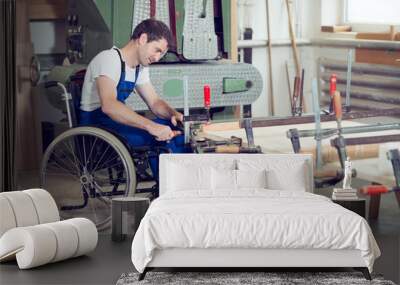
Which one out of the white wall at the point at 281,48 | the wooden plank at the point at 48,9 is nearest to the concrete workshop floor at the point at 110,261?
the white wall at the point at 281,48

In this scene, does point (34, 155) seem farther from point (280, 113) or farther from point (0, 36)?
point (280, 113)

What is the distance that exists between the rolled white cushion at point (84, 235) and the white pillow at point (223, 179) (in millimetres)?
1078

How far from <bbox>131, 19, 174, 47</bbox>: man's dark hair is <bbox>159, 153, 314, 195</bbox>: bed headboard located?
1125 mm

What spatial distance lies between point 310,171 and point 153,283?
7.35 ft

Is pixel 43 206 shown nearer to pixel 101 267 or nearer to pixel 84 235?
pixel 84 235

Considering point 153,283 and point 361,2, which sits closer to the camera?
point 153,283

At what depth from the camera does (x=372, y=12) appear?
835 centimetres

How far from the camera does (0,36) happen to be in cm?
806

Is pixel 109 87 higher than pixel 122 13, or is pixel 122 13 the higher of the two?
pixel 122 13

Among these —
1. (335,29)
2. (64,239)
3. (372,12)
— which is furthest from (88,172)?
(372,12)

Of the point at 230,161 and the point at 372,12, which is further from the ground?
the point at 372,12

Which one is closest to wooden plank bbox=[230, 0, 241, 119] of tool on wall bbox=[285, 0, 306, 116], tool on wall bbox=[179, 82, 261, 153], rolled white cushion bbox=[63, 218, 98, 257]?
tool on wall bbox=[179, 82, 261, 153]

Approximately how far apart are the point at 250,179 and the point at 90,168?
1662 mm

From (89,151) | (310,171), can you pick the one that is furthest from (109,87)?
(310,171)
